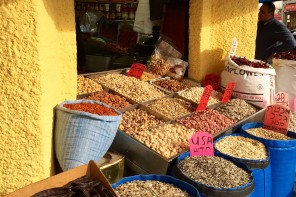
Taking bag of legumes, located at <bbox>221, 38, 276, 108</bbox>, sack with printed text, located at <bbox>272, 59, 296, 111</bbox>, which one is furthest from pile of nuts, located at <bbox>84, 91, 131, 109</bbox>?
sack with printed text, located at <bbox>272, 59, 296, 111</bbox>

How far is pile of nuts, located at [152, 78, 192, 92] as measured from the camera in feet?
11.0

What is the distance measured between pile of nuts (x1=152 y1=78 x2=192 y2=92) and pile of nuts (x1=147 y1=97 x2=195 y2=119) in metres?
0.27

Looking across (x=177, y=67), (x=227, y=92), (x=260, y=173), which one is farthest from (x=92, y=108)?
(x=177, y=67)

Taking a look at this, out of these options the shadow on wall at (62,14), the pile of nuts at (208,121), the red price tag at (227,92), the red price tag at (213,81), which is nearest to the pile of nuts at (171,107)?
the pile of nuts at (208,121)

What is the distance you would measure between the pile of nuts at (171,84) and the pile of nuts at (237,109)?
520 millimetres

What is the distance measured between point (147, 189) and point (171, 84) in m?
1.85

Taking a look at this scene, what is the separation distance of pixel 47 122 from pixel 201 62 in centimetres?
224

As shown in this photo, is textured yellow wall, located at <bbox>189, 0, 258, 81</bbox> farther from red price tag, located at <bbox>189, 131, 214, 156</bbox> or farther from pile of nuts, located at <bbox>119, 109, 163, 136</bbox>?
red price tag, located at <bbox>189, 131, 214, 156</bbox>

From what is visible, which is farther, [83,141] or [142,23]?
[142,23]

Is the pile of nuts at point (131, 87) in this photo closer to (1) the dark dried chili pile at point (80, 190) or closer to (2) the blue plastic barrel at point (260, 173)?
(2) the blue plastic barrel at point (260, 173)

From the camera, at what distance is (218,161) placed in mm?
2008

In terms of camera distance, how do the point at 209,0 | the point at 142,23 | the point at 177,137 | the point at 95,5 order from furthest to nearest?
1. the point at 95,5
2. the point at 142,23
3. the point at 209,0
4. the point at 177,137

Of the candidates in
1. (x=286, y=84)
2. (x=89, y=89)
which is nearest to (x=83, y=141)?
(x=89, y=89)

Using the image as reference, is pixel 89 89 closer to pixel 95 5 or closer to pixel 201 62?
pixel 201 62
